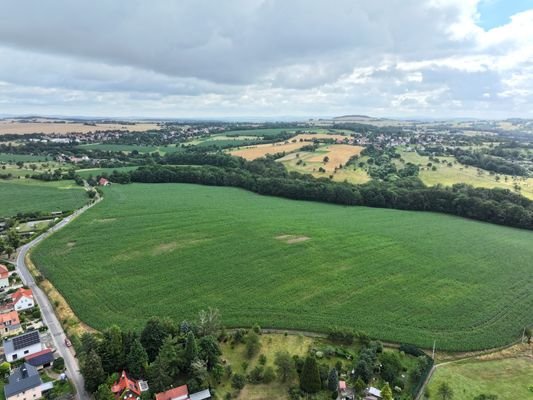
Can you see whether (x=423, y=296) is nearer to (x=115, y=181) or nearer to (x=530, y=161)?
(x=115, y=181)

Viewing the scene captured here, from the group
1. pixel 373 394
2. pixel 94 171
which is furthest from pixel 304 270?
pixel 94 171

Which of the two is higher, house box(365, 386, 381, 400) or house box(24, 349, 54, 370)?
house box(24, 349, 54, 370)

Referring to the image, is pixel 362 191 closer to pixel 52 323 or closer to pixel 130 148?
pixel 52 323

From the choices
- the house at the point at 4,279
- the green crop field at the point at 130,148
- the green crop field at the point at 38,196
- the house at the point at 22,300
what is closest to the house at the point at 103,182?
the green crop field at the point at 38,196

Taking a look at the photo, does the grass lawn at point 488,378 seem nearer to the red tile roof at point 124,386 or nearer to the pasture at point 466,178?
the red tile roof at point 124,386

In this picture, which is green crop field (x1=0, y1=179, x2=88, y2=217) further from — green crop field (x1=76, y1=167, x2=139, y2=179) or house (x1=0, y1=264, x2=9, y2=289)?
house (x1=0, y1=264, x2=9, y2=289)

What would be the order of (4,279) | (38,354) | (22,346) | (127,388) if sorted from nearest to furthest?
(127,388), (38,354), (22,346), (4,279)

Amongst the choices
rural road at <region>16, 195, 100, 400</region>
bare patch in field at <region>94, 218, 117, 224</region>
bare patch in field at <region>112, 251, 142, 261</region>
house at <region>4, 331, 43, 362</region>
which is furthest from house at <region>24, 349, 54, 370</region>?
bare patch in field at <region>94, 218, 117, 224</region>
